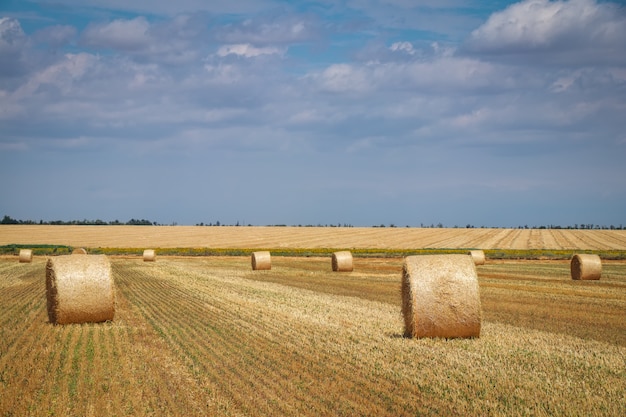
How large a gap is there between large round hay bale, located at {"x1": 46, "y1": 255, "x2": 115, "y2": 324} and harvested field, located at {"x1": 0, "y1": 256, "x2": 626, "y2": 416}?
0.39 metres

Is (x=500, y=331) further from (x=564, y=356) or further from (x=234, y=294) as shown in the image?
(x=234, y=294)

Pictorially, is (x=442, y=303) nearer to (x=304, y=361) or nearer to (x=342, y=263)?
(x=304, y=361)

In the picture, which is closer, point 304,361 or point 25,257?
point 304,361

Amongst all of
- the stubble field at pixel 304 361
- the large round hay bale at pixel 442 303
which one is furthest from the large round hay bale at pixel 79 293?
the large round hay bale at pixel 442 303

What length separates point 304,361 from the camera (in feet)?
39.7

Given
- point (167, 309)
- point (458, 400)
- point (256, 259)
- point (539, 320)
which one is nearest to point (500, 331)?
point (539, 320)

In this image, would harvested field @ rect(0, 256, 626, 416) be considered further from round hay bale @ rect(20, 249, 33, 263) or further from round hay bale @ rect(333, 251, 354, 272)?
round hay bale @ rect(20, 249, 33, 263)

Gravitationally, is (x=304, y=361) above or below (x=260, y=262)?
below

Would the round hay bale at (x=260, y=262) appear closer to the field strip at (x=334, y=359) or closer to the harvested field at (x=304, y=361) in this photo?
the harvested field at (x=304, y=361)

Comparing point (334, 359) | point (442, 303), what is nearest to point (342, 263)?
point (442, 303)

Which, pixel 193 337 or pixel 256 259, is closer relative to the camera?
pixel 193 337

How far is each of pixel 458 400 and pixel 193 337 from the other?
6.89 m

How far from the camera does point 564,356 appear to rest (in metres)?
12.6

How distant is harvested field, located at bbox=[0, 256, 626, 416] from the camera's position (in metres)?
9.40
